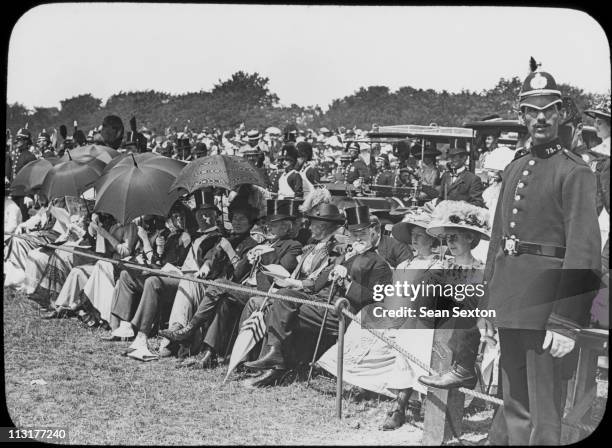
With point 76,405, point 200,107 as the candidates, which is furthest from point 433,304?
point 200,107

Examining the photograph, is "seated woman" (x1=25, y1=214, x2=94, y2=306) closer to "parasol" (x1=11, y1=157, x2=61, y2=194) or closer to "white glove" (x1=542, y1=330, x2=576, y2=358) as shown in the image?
"parasol" (x1=11, y1=157, x2=61, y2=194)

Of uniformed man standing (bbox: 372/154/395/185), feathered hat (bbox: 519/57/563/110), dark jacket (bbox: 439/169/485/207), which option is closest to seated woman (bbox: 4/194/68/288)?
uniformed man standing (bbox: 372/154/395/185)

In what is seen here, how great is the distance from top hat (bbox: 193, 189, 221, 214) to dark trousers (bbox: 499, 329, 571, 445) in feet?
12.1

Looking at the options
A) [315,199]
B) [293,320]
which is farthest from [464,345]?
[315,199]

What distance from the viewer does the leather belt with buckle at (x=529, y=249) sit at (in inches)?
155

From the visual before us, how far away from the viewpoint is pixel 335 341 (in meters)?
6.00

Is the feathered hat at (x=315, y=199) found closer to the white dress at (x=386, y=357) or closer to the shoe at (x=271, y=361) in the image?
the shoe at (x=271, y=361)

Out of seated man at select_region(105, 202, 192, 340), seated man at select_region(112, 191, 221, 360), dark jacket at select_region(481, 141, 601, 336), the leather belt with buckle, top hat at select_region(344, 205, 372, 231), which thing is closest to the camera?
dark jacket at select_region(481, 141, 601, 336)

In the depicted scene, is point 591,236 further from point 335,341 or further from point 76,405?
point 76,405

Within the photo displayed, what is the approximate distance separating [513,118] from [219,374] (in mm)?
3371

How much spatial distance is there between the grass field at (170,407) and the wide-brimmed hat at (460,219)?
1375 mm

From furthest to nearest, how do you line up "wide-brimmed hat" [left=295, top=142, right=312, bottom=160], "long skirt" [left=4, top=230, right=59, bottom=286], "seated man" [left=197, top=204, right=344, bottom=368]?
"wide-brimmed hat" [left=295, top=142, right=312, bottom=160] → "long skirt" [left=4, top=230, right=59, bottom=286] → "seated man" [left=197, top=204, right=344, bottom=368]

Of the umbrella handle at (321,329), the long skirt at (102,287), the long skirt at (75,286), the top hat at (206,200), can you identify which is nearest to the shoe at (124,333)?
the long skirt at (102,287)

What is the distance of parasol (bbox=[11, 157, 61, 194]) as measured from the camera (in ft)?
28.2
